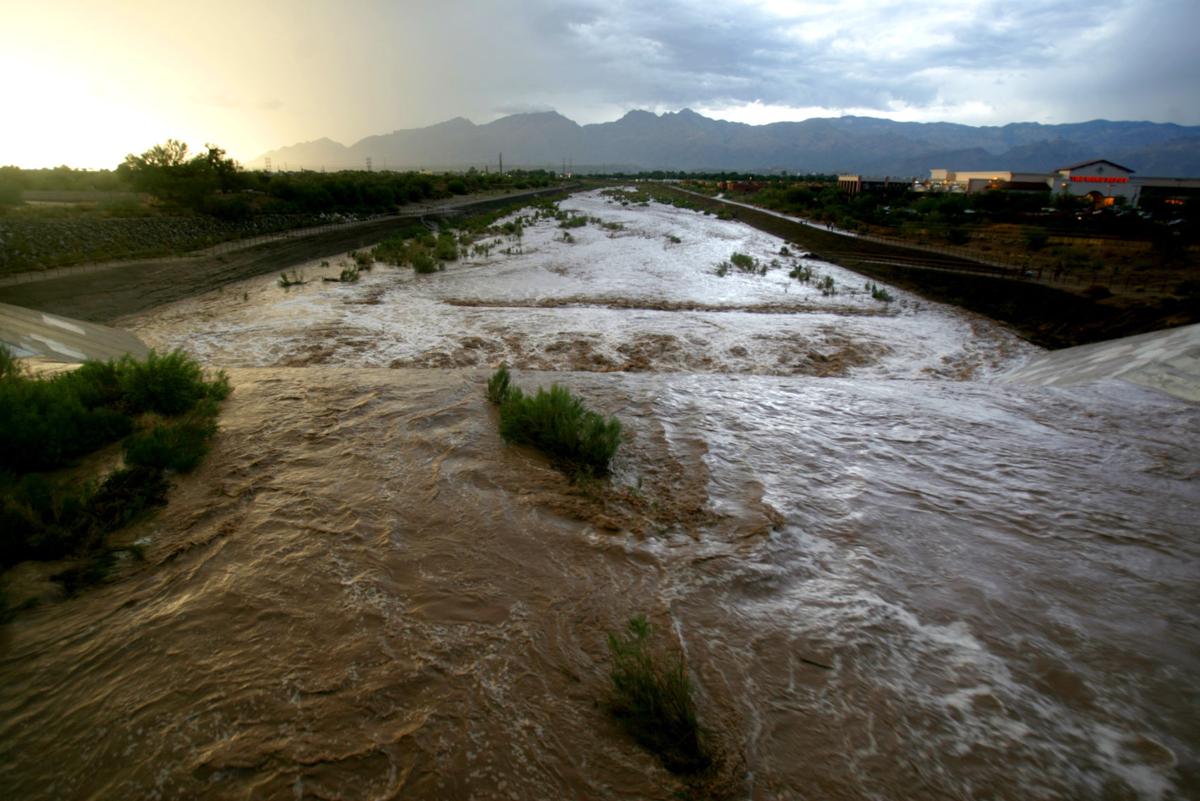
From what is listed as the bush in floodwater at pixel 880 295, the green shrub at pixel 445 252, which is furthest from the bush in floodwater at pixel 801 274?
the green shrub at pixel 445 252

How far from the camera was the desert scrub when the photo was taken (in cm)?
566

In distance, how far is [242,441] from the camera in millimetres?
5816

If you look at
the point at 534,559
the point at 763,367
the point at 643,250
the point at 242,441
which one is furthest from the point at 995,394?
the point at 643,250

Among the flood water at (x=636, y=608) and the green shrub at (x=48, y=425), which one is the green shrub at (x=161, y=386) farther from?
the flood water at (x=636, y=608)

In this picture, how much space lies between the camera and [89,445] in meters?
5.26

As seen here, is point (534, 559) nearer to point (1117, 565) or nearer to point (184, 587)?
point (184, 587)

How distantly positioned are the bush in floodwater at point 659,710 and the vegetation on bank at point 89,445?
3.46 m

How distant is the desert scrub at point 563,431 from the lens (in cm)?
566

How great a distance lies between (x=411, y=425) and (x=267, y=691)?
378cm

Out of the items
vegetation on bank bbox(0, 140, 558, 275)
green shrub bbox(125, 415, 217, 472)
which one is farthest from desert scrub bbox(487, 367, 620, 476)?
vegetation on bank bbox(0, 140, 558, 275)

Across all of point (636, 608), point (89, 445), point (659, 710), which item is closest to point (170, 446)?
point (89, 445)

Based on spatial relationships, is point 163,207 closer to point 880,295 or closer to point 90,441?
point 90,441

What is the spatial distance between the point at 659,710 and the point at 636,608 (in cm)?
93

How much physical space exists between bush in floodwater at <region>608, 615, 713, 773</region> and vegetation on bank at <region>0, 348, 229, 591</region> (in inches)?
136
